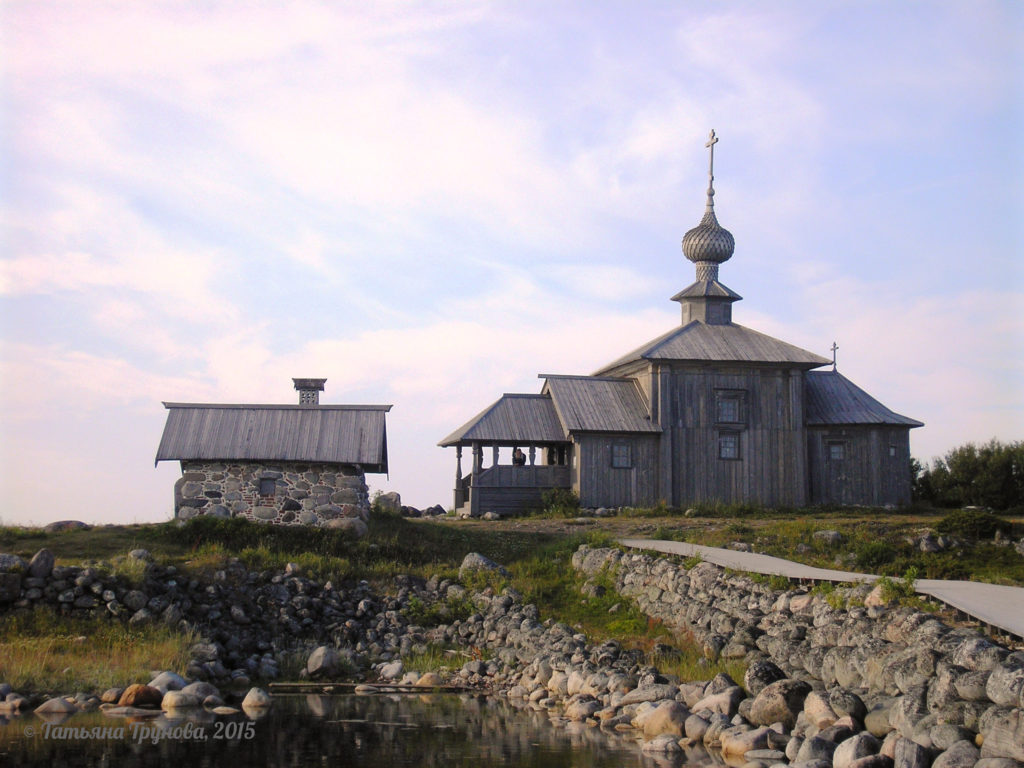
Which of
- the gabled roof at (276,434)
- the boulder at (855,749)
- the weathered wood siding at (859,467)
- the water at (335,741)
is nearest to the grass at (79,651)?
the water at (335,741)

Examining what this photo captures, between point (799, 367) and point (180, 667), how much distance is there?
25454mm

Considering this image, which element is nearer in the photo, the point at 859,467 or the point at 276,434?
the point at 276,434

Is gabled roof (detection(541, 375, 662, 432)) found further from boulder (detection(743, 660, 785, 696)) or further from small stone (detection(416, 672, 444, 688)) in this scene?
boulder (detection(743, 660, 785, 696))

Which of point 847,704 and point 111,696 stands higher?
Answer: point 847,704

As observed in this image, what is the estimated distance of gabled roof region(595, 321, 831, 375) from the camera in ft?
123

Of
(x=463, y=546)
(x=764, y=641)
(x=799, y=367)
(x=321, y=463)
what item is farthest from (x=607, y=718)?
(x=799, y=367)

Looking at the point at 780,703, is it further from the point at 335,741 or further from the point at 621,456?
the point at 621,456

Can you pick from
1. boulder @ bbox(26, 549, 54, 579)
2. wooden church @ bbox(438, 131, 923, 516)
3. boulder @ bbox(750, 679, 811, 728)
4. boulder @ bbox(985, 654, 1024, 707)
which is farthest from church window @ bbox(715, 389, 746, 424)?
boulder @ bbox(985, 654, 1024, 707)

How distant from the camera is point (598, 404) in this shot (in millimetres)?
37062

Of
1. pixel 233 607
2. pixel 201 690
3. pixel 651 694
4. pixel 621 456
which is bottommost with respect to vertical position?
pixel 201 690

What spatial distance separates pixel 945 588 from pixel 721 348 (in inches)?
→ 912

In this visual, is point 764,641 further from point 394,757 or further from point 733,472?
point 733,472

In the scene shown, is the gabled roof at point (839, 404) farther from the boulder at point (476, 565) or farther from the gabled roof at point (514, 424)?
the boulder at point (476, 565)

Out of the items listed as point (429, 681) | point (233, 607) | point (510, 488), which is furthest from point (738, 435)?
point (429, 681)
